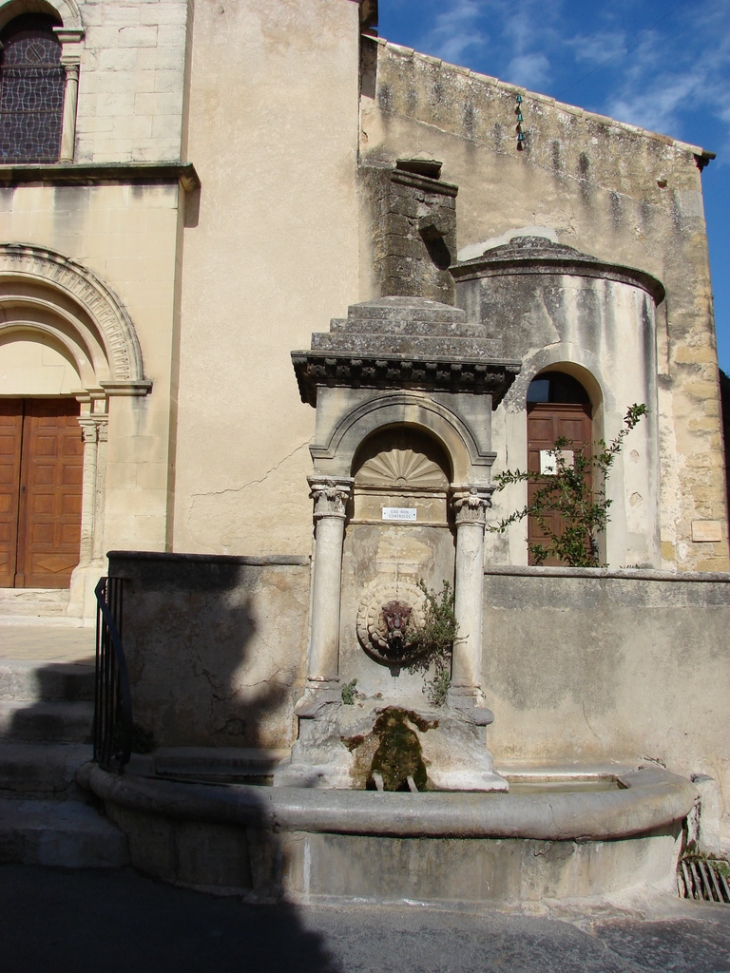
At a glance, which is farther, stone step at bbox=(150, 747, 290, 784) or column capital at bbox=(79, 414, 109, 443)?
column capital at bbox=(79, 414, 109, 443)

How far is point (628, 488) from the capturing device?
31.2 ft

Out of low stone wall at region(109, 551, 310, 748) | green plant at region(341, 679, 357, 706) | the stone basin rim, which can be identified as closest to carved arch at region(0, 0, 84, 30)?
low stone wall at region(109, 551, 310, 748)

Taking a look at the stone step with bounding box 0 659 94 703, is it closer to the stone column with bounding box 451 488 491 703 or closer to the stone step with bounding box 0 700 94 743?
the stone step with bounding box 0 700 94 743

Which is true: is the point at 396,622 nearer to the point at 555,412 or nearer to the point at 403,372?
the point at 403,372

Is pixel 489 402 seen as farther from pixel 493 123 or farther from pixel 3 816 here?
pixel 493 123

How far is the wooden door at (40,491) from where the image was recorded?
Result: 9.57m

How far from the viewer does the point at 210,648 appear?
5145mm

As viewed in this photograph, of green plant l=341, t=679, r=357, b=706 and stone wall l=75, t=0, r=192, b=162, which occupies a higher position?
stone wall l=75, t=0, r=192, b=162

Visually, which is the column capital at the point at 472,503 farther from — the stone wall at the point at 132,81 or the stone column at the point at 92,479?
the stone wall at the point at 132,81

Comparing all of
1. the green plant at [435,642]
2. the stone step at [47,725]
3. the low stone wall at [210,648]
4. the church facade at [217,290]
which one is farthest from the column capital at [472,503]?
the church facade at [217,290]

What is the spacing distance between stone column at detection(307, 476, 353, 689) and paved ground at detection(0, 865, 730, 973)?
4.69ft

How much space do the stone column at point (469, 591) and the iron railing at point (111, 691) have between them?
75.3 inches

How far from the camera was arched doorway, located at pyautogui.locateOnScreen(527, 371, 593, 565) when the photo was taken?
32.6 feet

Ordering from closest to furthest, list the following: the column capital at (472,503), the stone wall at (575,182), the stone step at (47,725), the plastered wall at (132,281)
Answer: the column capital at (472,503)
the stone step at (47,725)
the plastered wall at (132,281)
the stone wall at (575,182)
